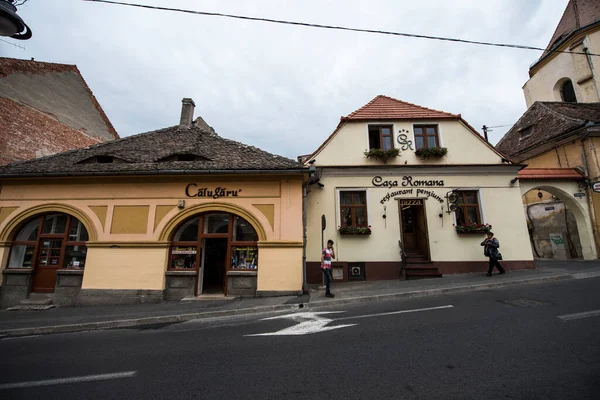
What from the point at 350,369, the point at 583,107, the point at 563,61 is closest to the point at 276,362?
the point at 350,369

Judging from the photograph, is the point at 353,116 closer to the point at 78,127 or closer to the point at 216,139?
the point at 216,139

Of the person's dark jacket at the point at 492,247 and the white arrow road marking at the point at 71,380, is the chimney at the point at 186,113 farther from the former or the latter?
the person's dark jacket at the point at 492,247

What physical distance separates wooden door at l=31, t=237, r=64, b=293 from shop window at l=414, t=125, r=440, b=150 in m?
14.8

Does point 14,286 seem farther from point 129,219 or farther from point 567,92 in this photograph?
point 567,92

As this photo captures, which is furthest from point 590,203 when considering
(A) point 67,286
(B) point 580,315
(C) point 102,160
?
(A) point 67,286

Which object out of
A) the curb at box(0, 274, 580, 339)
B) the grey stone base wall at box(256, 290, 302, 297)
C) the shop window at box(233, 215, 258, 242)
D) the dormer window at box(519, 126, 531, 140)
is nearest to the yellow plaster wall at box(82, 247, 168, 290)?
the curb at box(0, 274, 580, 339)

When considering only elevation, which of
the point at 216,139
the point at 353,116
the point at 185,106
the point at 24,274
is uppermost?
the point at 185,106

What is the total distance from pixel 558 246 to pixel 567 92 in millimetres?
13438

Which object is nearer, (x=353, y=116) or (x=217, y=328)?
(x=217, y=328)

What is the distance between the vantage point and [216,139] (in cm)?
1156

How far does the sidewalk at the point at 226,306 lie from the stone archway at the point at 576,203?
418 centimetres

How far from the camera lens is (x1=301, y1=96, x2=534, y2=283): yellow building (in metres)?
10.6

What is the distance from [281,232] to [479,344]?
6032 millimetres

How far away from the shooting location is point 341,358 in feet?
12.5
